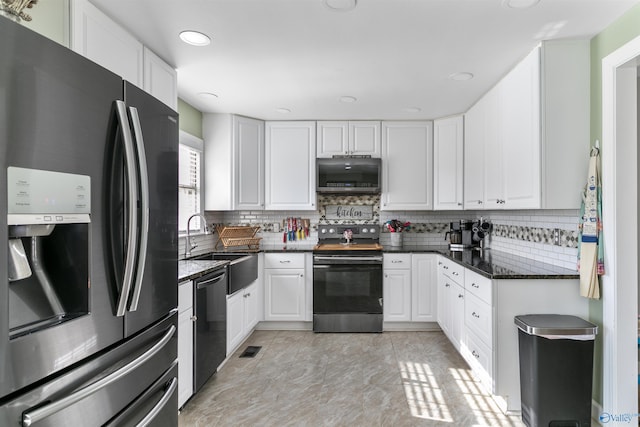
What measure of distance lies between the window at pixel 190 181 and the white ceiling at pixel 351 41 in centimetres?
52

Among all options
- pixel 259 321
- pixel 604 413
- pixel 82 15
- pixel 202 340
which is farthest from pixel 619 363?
pixel 82 15

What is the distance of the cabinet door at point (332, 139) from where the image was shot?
4.13m

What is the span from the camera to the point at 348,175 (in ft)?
13.3

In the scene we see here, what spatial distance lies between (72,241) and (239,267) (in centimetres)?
223

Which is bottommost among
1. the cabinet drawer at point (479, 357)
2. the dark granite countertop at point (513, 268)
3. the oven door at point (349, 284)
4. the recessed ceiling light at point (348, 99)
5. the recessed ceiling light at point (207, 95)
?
the cabinet drawer at point (479, 357)

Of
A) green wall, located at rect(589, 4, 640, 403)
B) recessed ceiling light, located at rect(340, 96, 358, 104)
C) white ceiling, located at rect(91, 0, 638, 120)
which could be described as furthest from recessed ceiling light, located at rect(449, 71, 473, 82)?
recessed ceiling light, located at rect(340, 96, 358, 104)

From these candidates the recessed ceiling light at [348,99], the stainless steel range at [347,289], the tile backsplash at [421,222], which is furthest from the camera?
the stainless steel range at [347,289]

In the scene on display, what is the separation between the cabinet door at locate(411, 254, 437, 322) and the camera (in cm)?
A: 383

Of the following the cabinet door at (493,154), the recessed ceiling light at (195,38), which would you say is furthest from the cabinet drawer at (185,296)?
the cabinet door at (493,154)

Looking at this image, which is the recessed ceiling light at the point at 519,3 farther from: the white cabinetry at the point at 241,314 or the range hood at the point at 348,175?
the white cabinetry at the point at 241,314

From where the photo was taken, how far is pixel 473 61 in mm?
2504

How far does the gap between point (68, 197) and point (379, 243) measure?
374 cm

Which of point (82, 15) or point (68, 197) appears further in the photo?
point (82, 15)

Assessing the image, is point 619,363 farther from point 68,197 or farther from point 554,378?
point 68,197
